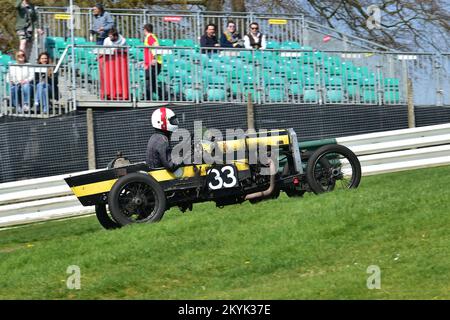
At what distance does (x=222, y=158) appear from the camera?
14.1m

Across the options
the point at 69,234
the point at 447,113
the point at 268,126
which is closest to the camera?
the point at 69,234

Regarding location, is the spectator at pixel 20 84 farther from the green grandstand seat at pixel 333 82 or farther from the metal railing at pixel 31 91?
the green grandstand seat at pixel 333 82

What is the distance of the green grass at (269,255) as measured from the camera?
10008mm

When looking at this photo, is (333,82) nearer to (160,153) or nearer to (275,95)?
→ (275,95)

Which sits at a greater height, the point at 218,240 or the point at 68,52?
the point at 68,52

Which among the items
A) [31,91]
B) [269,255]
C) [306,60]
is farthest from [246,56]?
[269,255]

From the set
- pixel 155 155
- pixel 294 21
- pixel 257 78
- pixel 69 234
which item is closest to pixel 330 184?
pixel 155 155

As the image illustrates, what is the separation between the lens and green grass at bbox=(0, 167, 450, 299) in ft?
32.8

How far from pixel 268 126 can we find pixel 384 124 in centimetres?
260

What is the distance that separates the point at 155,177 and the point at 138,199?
0.44 metres

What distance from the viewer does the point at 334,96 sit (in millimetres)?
21391

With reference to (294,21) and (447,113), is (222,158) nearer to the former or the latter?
(447,113)
